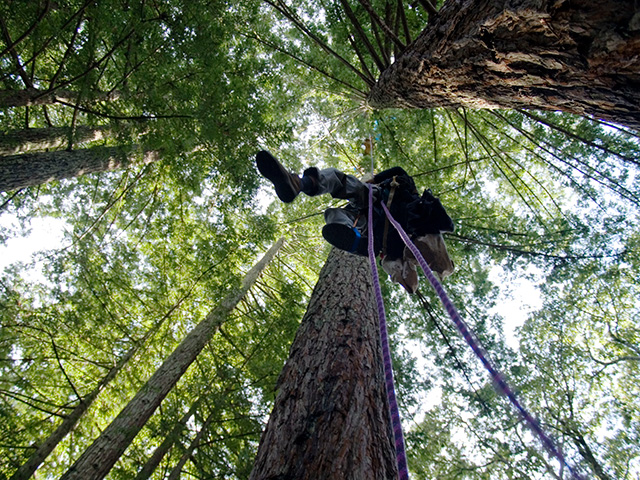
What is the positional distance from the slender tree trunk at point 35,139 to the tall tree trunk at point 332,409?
174 inches

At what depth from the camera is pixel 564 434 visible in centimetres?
729

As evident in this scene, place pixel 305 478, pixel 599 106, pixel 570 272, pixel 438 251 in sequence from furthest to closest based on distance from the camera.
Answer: pixel 570 272, pixel 438 251, pixel 599 106, pixel 305 478

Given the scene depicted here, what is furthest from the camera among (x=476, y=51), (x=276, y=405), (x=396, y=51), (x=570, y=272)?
(x=570, y=272)

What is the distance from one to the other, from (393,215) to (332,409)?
2154 mm

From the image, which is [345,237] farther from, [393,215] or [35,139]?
[35,139]

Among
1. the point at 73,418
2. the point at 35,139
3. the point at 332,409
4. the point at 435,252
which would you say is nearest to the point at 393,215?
the point at 435,252

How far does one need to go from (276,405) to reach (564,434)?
8687 millimetres

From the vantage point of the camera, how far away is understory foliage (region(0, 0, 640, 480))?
366 centimetres

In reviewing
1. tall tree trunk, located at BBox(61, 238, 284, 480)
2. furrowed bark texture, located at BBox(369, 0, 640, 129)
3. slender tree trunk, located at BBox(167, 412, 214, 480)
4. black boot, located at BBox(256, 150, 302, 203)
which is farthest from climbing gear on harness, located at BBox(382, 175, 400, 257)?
slender tree trunk, located at BBox(167, 412, 214, 480)

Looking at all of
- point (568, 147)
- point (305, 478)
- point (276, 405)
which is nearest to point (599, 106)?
point (305, 478)

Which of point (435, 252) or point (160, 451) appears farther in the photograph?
point (160, 451)

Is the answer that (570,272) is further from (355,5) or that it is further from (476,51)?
(355,5)

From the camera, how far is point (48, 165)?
14.9ft

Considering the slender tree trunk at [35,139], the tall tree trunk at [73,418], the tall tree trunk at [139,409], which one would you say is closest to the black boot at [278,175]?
the tall tree trunk at [139,409]
